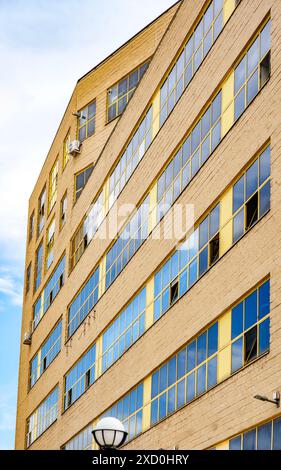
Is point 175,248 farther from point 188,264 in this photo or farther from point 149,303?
point 149,303

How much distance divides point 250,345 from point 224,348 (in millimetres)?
1762

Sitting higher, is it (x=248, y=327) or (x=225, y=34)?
(x=225, y=34)

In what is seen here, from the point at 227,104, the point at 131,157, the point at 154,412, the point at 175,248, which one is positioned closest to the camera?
the point at 227,104

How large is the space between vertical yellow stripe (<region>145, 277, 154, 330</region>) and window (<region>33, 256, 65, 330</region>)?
1593 centimetres

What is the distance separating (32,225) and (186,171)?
3205 centimetres

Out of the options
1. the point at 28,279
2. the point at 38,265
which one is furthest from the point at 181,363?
the point at 28,279

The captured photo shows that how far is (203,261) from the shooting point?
29375 millimetres

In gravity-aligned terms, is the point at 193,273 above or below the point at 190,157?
below

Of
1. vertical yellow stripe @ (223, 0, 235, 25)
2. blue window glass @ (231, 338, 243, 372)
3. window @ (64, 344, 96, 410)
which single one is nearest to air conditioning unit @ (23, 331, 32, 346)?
window @ (64, 344, 96, 410)

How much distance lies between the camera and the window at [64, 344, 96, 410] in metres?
42.1

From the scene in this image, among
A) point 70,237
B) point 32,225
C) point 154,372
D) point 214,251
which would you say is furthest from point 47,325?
point 214,251
